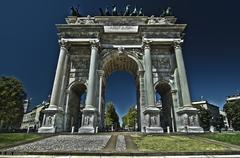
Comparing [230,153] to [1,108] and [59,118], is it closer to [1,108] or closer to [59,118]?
[59,118]

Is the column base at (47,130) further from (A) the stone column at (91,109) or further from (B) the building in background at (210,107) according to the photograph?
(B) the building in background at (210,107)

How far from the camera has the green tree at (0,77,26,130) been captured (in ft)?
112

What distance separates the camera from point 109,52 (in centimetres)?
2692

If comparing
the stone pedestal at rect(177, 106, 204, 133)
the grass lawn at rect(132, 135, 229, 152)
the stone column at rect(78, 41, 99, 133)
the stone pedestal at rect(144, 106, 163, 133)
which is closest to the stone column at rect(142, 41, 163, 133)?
the stone pedestal at rect(144, 106, 163, 133)

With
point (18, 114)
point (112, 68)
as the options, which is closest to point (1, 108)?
point (18, 114)

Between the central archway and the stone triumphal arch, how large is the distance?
0.54 feet

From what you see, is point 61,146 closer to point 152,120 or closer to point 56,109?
point 56,109

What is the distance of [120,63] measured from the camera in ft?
96.6

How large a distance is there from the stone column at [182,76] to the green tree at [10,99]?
33.3 meters

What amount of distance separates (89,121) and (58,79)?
760cm

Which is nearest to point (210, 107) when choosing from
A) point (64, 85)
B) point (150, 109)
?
point (150, 109)

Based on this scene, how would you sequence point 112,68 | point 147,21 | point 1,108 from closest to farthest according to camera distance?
point 147,21 → point 112,68 → point 1,108

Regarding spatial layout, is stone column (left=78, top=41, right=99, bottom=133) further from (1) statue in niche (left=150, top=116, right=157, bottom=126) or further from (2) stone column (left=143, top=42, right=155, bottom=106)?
(2) stone column (left=143, top=42, right=155, bottom=106)

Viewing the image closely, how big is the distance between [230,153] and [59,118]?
1923cm
